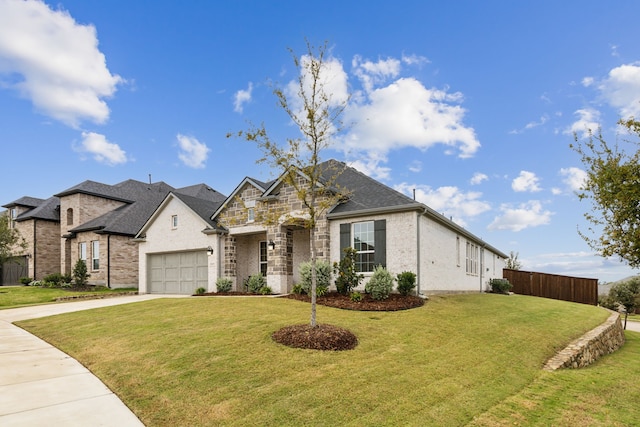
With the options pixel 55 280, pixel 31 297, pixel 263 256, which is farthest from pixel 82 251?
pixel 263 256

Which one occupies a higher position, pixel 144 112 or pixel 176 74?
pixel 176 74

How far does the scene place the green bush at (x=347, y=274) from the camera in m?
14.6

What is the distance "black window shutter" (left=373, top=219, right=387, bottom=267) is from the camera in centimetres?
1533

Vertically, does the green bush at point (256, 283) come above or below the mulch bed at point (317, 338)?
below

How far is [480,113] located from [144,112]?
1531 centimetres

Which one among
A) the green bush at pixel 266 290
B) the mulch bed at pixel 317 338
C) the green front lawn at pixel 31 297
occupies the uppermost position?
the mulch bed at pixel 317 338

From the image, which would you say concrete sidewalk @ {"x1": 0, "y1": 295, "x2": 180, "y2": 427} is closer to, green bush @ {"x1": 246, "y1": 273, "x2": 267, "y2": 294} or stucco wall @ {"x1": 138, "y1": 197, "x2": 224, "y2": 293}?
green bush @ {"x1": 246, "y1": 273, "x2": 267, "y2": 294}

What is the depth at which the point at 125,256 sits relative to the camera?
2638cm

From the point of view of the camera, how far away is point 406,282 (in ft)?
46.5

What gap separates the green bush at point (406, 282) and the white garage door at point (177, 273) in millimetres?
11262

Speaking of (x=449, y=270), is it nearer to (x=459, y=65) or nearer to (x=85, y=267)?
(x=459, y=65)

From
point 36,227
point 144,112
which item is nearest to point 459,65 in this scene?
point 144,112

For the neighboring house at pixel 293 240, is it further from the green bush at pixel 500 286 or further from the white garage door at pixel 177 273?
the green bush at pixel 500 286

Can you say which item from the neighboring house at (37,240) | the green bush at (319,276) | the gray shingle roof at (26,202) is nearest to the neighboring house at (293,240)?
the green bush at (319,276)
